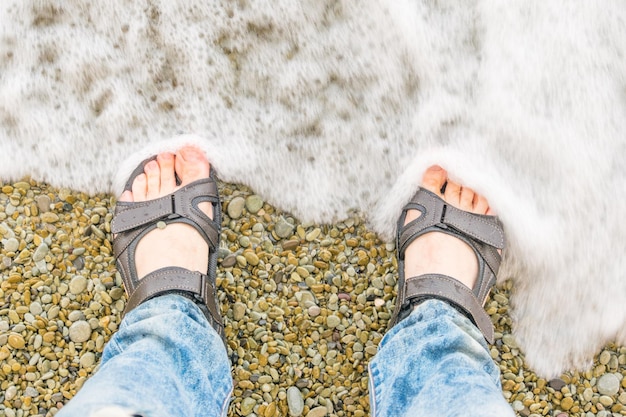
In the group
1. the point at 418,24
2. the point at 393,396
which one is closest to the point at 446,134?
the point at 418,24

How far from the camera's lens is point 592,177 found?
1.77 meters

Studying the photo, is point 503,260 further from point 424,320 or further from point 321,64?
point 321,64

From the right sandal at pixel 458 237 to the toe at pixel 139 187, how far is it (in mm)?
852

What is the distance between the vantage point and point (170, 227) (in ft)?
5.66

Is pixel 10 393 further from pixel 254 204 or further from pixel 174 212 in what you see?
pixel 254 204

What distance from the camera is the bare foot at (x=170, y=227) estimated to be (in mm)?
1665

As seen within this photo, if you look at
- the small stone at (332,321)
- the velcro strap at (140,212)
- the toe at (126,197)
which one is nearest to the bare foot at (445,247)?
the small stone at (332,321)

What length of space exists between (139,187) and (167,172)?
0.34 ft

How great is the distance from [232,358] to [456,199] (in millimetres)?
894

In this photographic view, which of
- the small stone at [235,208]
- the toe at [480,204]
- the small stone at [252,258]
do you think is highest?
the toe at [480,204]

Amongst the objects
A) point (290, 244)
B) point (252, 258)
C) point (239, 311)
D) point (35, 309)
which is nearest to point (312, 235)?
point (290, 244)

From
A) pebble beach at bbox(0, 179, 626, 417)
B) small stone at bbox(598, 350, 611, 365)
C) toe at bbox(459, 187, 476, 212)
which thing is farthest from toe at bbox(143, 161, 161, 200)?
small stone at bbox(598, 350, 611, 365)

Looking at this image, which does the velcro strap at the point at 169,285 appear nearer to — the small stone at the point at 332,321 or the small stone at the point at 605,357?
the small stone at the point at 332,321

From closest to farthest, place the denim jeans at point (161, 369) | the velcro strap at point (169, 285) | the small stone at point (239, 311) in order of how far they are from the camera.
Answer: the denim jeans at point (161, 369)
the velcro strap at point (169, 285)
the small stone at point (239, 311)
